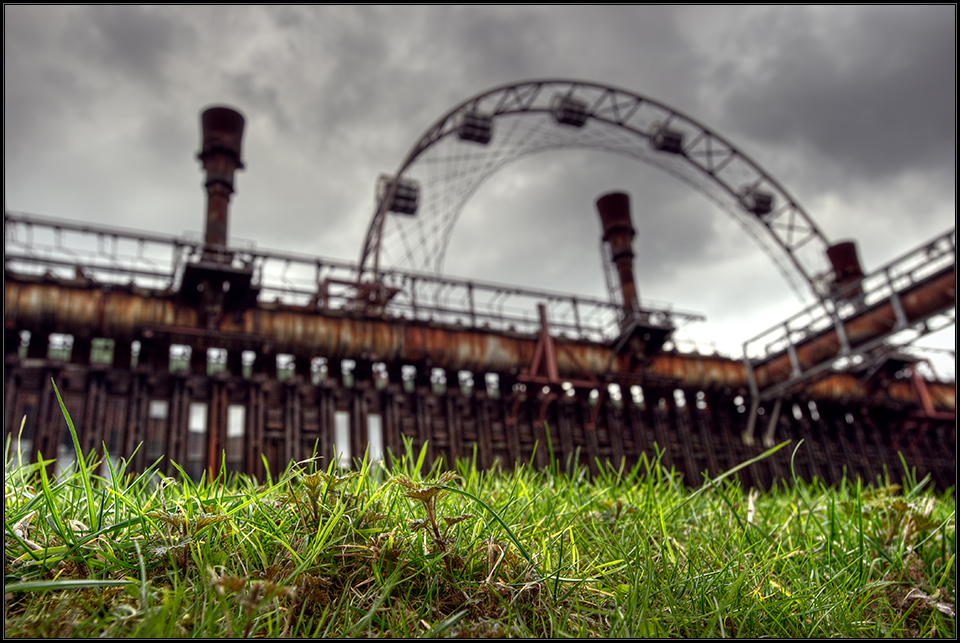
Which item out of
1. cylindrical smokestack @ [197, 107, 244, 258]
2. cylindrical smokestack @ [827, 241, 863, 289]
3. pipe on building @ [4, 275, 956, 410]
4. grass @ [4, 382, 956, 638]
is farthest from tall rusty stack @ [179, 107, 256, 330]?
cylindrical smokestack @ [827, 241, 863, 289]

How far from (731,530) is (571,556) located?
925 mm

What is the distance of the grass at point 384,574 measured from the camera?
59.6 inches

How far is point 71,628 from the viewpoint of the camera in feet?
4.63

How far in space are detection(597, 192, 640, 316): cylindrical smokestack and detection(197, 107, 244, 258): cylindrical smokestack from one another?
13.0 m

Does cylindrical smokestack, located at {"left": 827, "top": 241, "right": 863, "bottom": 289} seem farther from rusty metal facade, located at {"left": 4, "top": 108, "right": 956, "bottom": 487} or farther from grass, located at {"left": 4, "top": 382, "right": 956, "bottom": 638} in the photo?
grass, located at {"left": 4, "top": 382, "right": 956, "bottom": 638}

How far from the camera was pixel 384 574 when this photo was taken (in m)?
1.82

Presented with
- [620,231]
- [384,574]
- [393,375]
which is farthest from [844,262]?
[384,574]

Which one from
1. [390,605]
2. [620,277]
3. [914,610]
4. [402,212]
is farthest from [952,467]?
[390,605]

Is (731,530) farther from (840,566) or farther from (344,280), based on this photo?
(344,280)

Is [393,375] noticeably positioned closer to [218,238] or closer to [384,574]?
[218,238]

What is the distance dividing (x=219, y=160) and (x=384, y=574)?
57.5ft

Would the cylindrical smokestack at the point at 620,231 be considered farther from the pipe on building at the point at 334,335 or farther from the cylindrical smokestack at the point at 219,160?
the cylindrical smokestack at the point at 219,160

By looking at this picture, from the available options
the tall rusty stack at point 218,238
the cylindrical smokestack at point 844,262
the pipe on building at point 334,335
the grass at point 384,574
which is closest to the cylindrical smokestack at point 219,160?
the tall rusty stack at point 218,238

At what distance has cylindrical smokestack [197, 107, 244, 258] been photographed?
53.2 feet
